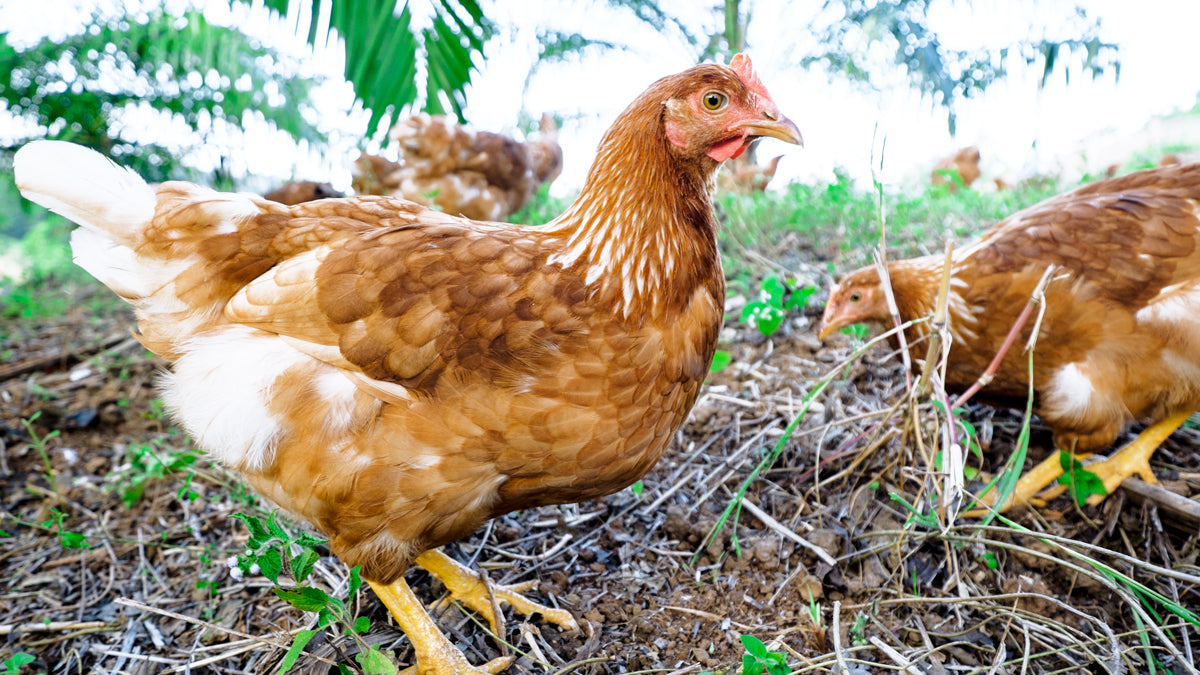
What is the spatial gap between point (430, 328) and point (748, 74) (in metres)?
1.06

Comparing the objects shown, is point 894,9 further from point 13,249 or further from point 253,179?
point 13,249

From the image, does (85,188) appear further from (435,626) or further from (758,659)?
(758,659)

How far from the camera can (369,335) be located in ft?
4.73

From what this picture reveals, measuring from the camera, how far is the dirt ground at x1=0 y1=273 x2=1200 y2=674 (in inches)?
61.5

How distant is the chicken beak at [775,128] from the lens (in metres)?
1.53

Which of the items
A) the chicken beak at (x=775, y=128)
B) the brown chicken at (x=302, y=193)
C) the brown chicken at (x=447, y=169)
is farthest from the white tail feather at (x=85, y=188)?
the brown chicken at (x=447, y=169)

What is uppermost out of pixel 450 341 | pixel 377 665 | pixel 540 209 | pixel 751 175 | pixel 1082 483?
pixel 751 175

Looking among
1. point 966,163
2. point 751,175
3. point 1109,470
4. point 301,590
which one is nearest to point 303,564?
point 301,590

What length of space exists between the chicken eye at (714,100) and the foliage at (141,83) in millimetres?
3986

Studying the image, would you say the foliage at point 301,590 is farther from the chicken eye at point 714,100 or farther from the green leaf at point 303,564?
the chicken eye at point 714,100

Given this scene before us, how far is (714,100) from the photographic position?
5.03 ft

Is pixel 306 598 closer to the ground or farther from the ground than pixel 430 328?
closer to the ground

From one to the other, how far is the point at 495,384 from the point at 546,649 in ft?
2.55

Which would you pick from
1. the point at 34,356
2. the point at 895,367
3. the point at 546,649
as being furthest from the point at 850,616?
the point at 34,356
